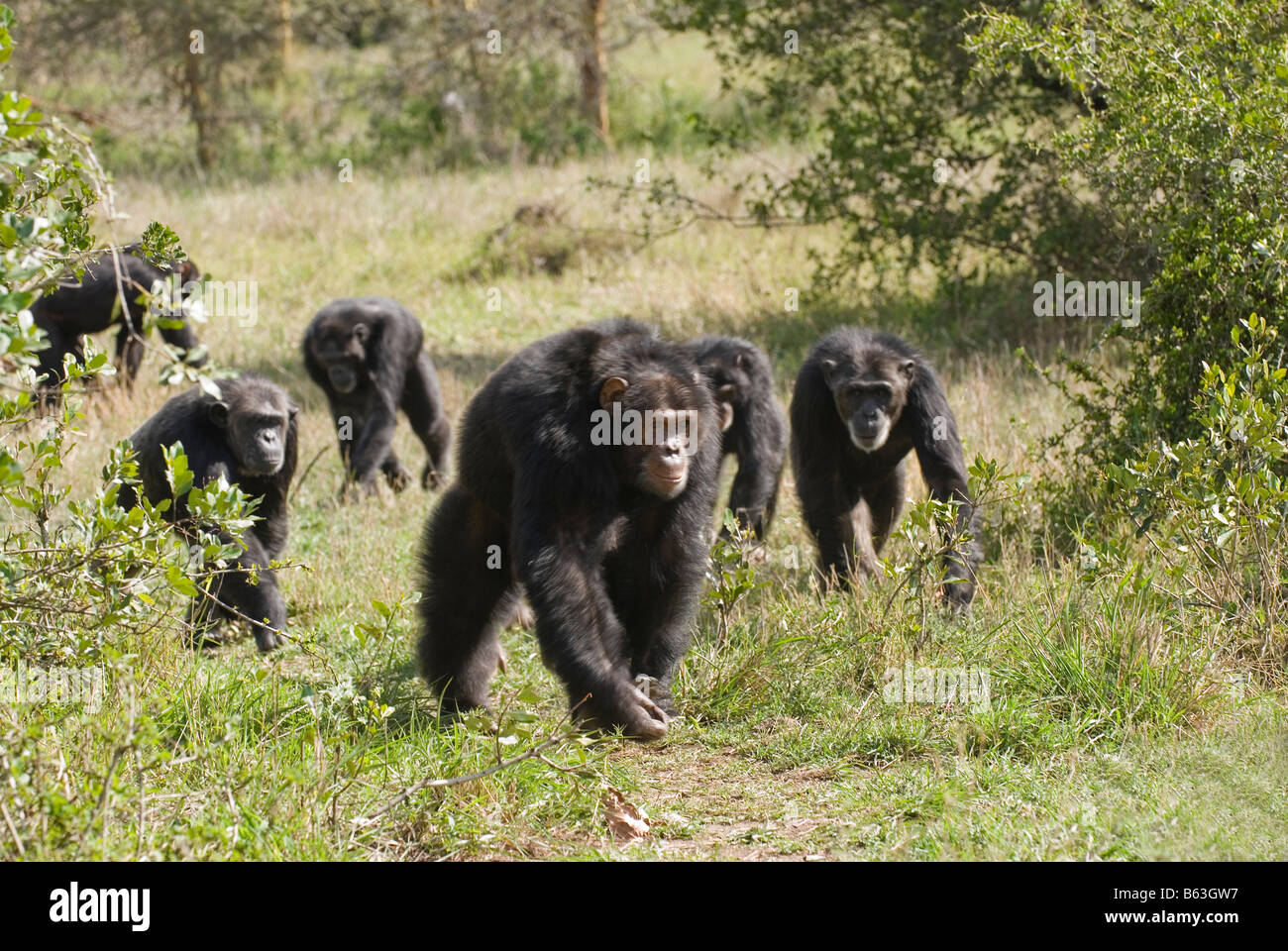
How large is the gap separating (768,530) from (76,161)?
561 centimetres

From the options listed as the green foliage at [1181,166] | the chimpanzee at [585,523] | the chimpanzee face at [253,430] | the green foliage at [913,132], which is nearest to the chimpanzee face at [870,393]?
the green foliage at [1181,166]

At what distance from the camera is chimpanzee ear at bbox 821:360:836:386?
7637 mm

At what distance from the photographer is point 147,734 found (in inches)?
144

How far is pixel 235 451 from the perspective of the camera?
753 cm

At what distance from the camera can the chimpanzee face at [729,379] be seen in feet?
27.0

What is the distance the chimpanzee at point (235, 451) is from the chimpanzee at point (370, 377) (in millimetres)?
2601

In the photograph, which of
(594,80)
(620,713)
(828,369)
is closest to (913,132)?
(828,369)

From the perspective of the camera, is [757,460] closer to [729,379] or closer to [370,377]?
[729,379]

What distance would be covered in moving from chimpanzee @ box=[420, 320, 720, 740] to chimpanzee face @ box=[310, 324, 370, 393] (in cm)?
517

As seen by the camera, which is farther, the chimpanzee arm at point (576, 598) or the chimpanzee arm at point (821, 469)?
the chimpanzee arm at point (821, 469)

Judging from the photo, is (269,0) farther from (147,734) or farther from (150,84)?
(147,734)
